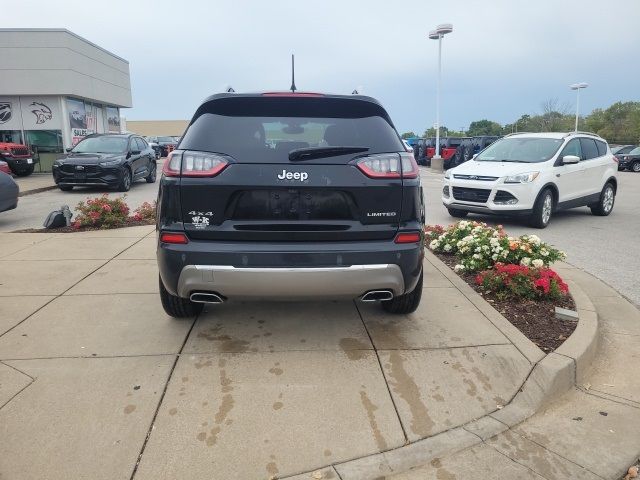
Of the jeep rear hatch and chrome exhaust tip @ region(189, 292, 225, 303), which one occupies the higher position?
the jeep rear hatch

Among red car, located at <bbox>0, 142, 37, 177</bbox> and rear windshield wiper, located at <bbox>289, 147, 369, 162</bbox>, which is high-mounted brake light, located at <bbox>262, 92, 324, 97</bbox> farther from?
red car, located at <bbox>0, 142, 37, 177</bbox>

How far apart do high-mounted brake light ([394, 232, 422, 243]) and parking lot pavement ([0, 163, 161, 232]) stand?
7.02m

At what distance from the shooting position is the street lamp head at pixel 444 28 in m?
28.6

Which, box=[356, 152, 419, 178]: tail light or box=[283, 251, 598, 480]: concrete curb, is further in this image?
box=[356, 152, 419, 178]: tail light

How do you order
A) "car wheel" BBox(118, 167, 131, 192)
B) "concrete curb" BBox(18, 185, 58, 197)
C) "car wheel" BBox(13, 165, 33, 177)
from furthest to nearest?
"car wheel" BBox(13, 165, 33, 177) < "car wheel" BBox(118, 167, 131, 192) < "concrete curb" BBox(18, 185, 58, 197)

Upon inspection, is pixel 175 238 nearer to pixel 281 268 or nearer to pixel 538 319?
pixel 281 268

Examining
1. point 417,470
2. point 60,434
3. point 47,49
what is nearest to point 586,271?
point 417,470

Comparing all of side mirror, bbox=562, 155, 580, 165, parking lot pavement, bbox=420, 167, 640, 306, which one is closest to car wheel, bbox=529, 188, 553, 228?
parking lot pavement, bbox=420, 167, 640, 306

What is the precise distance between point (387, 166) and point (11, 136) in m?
22.9

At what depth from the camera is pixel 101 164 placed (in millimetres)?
13836

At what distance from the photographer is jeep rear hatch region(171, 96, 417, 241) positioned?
3.13m

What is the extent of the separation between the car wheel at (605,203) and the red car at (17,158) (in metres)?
18.6

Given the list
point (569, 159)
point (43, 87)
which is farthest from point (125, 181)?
point (569, 159)

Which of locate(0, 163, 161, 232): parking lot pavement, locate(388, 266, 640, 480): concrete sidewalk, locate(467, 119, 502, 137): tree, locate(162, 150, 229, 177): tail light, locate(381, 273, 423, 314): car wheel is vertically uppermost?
locate(467, 119, 502, 137): tree
